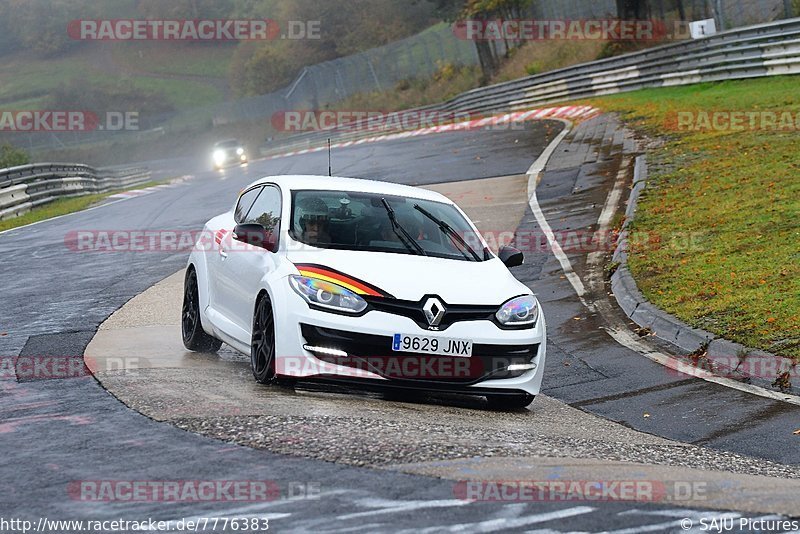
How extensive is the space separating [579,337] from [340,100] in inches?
2416

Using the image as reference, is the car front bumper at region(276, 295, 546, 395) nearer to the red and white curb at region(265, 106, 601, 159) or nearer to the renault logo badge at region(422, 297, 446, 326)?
the renault logo badge at region(422, 297, 446, 326)

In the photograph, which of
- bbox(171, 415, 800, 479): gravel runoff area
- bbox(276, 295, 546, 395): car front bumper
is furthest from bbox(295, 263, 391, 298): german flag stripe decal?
bbox(171, 415, 800, 479): gravel runoff area

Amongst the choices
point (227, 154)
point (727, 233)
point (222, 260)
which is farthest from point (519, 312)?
point (227, 154)

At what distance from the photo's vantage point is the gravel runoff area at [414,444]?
21.7ft

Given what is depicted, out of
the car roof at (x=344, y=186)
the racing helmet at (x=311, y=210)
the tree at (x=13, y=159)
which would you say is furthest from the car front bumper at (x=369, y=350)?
the tree at (x=13, y=159)

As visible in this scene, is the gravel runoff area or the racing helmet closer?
the gravel runoff area

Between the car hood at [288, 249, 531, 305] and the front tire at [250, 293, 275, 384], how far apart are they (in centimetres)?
41

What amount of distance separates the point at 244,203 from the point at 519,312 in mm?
3209

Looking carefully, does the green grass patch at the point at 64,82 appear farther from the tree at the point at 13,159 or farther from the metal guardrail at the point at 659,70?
the metal guardrail at the point at 659,70

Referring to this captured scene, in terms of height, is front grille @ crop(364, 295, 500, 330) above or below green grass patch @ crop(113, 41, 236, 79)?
below

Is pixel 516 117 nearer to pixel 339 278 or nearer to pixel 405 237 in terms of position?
pixel 405 237

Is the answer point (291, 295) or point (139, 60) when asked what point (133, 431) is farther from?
point (139, 60)

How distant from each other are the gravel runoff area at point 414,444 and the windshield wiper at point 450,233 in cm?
218

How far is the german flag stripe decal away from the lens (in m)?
8.52
